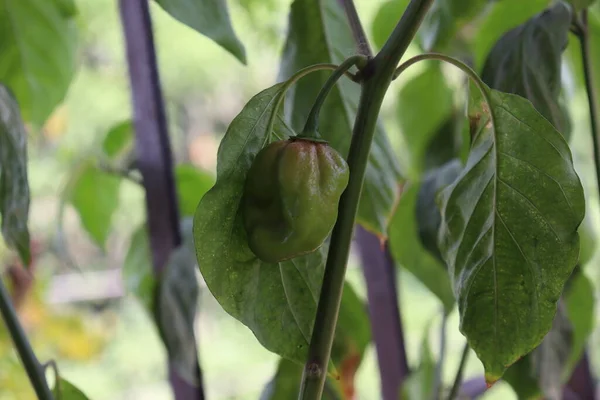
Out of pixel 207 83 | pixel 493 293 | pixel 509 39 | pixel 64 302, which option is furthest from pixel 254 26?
pixel 64 302

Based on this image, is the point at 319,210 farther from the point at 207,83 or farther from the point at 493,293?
the point at 207,83

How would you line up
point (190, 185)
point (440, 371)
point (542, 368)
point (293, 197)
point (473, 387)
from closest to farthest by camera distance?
1. point (293, 197)
2. point (542, 368)
3. point (440, 371)
4. point (190, 185)
5. point (473, 387)

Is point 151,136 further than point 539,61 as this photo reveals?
Yes

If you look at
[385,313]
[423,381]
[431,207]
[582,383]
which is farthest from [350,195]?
[582,383]

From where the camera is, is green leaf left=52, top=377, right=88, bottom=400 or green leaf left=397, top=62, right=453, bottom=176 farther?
Answer: green leaf left=397, top=62, right=453, bottom=176

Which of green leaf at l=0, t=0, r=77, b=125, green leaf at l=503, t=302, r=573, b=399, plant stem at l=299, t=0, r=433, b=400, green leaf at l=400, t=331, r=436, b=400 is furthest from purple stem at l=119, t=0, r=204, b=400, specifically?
plant stem at l=299, t=0, r=433, b=400

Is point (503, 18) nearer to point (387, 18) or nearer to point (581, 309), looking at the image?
point (387, 18)

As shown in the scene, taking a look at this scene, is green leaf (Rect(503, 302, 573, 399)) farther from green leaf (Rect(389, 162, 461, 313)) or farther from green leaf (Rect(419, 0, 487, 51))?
green leaf (Rect(419, 0, 487, 51))
